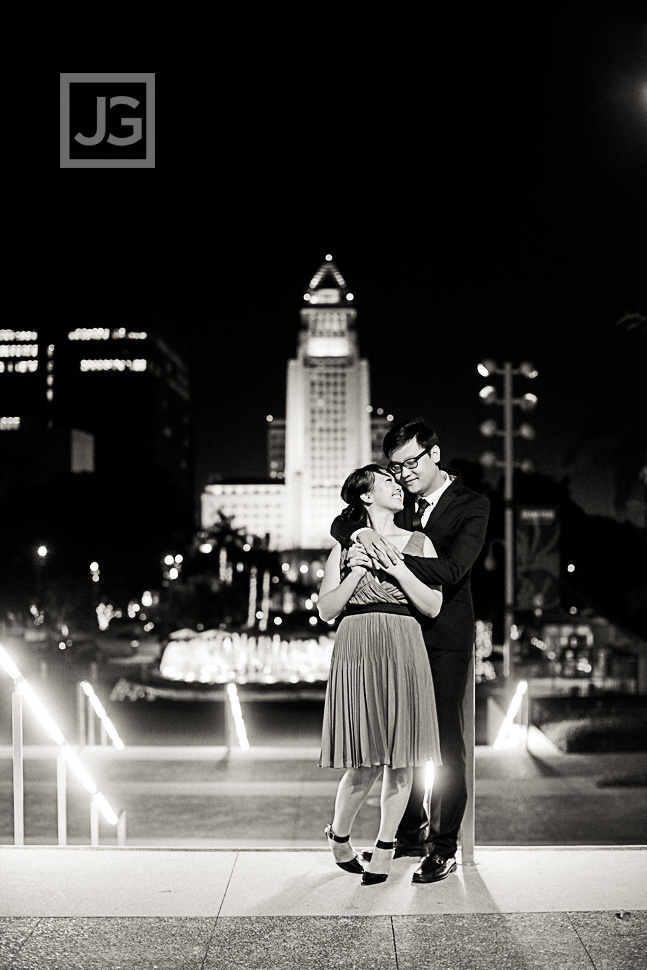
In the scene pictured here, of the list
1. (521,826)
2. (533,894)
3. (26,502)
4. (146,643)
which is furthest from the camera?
(26,502)

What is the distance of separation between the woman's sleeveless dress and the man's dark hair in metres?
0.44

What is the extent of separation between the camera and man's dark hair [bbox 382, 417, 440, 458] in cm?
515

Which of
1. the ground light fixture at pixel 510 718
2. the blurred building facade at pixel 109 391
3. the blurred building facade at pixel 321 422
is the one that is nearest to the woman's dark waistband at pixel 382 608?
the ground light fixture at pixel 510 718

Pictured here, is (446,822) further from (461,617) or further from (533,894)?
(461,617)

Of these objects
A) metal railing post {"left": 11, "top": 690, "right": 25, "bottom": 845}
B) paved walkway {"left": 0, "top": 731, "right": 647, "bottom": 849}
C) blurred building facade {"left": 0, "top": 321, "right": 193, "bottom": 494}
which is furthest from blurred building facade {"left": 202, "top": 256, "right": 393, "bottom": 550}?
metal railing post {"left": 11, "top": 690, "right": 25, "bottom": 845}

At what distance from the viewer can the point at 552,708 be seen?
2002 centimetres

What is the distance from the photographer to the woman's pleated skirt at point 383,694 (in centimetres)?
504

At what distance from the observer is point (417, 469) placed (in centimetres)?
521

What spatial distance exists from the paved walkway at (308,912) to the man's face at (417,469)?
1.84 m

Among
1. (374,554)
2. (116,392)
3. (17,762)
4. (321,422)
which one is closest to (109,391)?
(116,392)

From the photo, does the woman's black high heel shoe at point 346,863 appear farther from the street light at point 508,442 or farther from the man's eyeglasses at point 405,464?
the street light at point 508,442

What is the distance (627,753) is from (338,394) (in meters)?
153

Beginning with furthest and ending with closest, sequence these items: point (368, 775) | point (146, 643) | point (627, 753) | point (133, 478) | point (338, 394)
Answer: point (338, 394)
point (133, 478)
point (146, 643)
point (627, 753)
point (368, 775)

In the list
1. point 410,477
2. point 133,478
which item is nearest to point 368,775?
point 410,477
